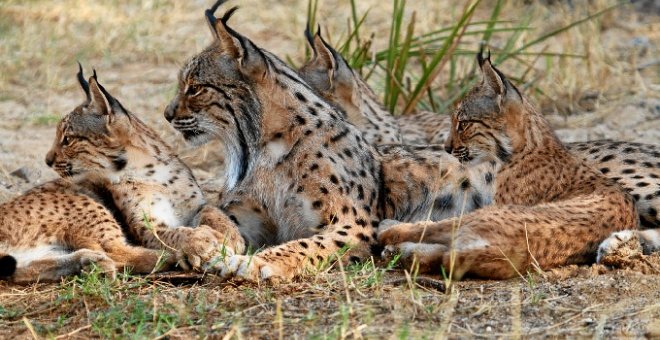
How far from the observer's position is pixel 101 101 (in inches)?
265

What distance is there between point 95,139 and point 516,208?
2.35 metres

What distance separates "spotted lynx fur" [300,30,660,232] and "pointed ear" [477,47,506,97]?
441 mm

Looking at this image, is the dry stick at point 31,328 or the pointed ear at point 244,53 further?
the pointed ear at point 244,53

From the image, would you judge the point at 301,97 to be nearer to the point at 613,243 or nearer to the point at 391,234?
the point at 391,234

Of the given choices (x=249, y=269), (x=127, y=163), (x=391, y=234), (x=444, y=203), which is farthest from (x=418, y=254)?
(x=127, y=163)

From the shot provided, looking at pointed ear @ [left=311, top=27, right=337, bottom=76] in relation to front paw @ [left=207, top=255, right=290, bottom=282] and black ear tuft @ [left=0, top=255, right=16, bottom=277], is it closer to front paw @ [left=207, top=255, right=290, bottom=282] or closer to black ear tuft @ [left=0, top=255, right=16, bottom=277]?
front paw @ [left=207, top=255, right=290, bottom=282]

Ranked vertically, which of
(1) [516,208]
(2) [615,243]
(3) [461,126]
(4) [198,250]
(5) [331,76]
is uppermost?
(5) [331,76]

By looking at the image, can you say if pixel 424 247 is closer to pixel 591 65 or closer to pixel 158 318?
pixel 158 318

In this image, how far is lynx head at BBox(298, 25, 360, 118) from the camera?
26.0ft

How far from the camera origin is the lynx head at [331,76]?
7.93 metres

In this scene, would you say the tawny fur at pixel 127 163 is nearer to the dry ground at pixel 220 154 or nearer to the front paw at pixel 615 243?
the dry ground at pixel 220 154

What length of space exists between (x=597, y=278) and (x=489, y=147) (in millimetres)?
1401

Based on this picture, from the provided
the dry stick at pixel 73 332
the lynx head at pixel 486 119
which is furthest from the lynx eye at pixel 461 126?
the dry stick at pixel 73 332

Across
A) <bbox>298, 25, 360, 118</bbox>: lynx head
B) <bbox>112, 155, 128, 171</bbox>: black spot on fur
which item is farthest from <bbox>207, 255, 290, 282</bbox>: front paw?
<bbox>298, 25, 360, 118</bbox>: lynx head
